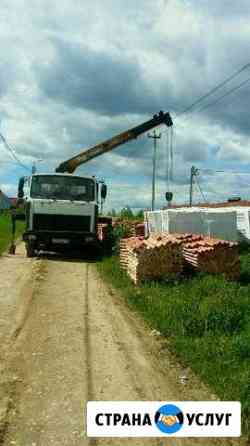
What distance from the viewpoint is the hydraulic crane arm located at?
24344mm

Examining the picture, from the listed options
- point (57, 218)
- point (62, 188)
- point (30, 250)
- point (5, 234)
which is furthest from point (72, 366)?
point (5, 234)

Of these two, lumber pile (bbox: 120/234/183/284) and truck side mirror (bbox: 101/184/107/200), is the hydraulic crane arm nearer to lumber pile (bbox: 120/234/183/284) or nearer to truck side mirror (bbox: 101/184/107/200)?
truck side mirror (bbox: 101/184/107/200)

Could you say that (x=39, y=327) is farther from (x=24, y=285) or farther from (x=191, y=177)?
(x=191, y=177)

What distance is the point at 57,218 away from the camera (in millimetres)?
19438

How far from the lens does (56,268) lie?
55.4ft

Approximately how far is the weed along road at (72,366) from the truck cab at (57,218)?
7446mm

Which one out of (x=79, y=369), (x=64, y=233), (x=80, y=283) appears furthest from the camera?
(x=64, y=233)

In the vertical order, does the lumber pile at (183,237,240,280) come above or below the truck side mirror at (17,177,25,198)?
below

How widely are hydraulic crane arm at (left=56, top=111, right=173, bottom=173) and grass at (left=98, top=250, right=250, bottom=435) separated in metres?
11.5

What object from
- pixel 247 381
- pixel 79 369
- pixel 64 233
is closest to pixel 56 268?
pixel 64 233

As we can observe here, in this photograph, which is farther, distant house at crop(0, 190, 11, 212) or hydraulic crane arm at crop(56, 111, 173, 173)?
distant house at crop(0, 190, 11, 212)

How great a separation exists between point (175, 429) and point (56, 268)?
12.1 metres
